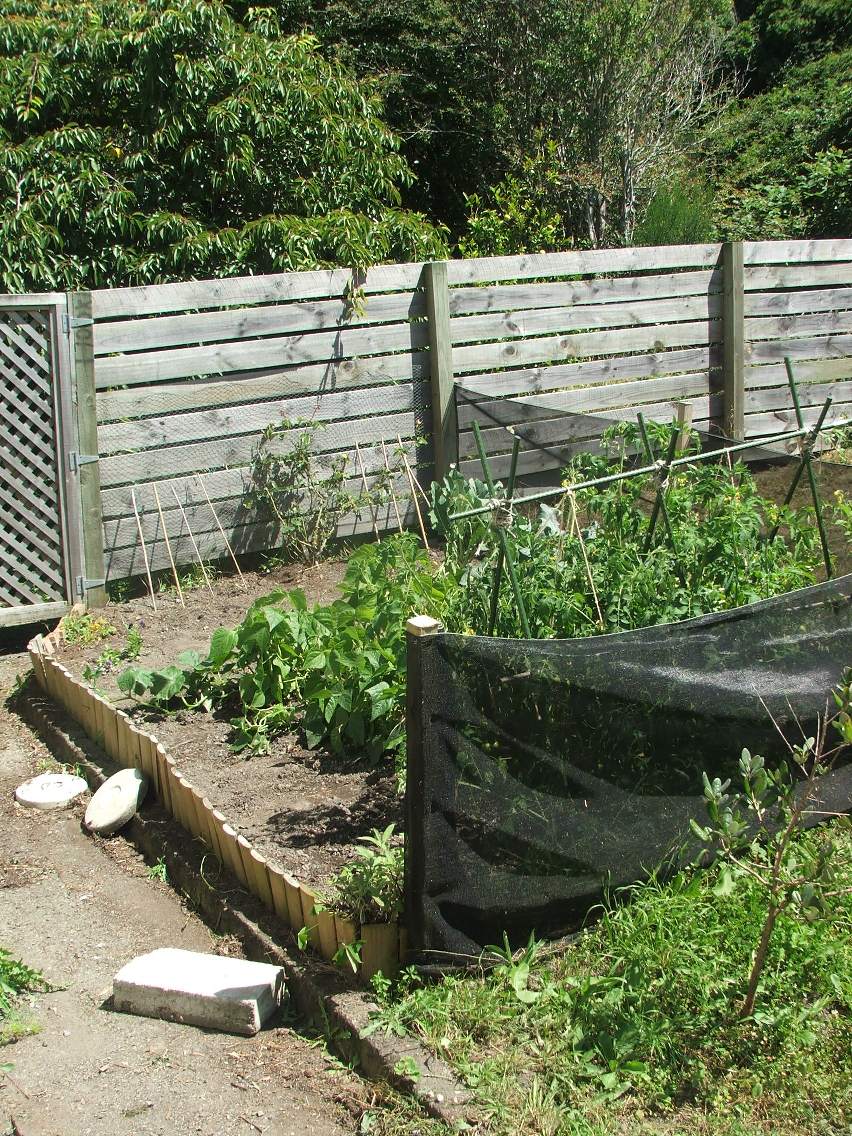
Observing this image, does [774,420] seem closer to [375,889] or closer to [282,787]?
[282,787]

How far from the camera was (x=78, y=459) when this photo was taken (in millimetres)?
5961

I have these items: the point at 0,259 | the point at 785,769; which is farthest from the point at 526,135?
the point at 785,769

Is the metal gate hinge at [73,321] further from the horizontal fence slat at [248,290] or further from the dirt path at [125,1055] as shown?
the dirt path at [125,1055]

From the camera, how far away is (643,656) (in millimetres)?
3193

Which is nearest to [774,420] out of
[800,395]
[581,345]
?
[800,395]

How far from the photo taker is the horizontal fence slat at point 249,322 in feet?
20.0

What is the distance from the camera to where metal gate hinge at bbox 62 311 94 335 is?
5.86m

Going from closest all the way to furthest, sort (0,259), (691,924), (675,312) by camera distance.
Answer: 1. (691,924)
2. (0,259)
3. (675,312)

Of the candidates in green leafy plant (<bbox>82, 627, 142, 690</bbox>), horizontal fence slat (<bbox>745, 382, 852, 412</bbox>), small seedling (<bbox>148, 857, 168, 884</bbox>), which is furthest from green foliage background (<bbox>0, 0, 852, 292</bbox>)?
small seedling (<bbox>148, 857, 168, 884</bbox>)

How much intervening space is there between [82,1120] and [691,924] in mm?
1715

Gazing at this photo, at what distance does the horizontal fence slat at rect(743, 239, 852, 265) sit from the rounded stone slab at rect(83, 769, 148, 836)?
6.37 meters

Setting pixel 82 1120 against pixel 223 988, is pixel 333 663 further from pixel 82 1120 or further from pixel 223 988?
pixel 82 1120

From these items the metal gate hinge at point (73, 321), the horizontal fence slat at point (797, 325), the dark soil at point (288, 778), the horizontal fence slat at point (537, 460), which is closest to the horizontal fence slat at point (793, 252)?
the horizontal fence slat at point (797, 325)

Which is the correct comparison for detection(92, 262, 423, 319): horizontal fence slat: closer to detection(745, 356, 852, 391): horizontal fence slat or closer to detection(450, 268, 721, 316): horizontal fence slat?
detection(450, 268, 721, 316): horizontal fence slat
